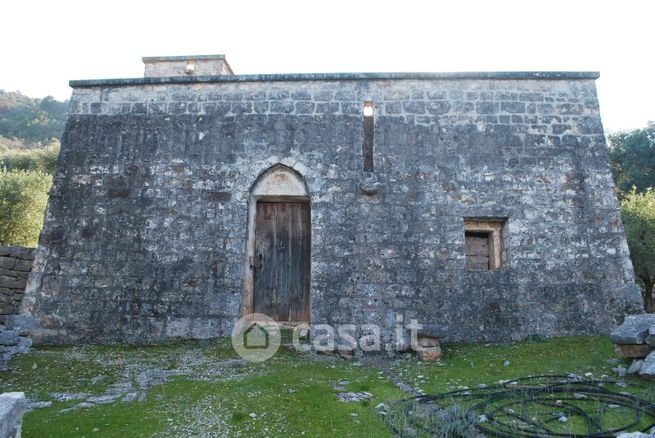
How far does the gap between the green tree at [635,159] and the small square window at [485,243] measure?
50.7 feet

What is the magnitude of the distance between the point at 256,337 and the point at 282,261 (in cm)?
172

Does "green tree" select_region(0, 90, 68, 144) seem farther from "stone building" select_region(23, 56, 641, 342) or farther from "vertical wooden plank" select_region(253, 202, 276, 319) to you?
"vertical wooden plank" select_region(253, 202, 276, 319)

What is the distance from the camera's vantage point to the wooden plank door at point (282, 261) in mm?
10086

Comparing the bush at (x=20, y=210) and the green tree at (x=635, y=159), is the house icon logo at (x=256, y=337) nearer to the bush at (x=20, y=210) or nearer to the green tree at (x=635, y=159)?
the bush at (x=20, y=210)

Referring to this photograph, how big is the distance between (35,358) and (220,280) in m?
3.26

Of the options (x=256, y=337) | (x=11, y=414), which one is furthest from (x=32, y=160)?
(x=11, y=414)

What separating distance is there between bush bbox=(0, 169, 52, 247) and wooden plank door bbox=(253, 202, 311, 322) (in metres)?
11.7

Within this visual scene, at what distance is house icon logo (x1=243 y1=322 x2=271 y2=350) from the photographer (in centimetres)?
896

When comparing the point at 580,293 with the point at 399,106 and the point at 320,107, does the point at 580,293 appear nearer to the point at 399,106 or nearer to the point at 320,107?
the point at 399,106

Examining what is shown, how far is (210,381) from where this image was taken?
272 inches

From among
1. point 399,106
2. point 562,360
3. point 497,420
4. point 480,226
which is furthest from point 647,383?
point 399,106

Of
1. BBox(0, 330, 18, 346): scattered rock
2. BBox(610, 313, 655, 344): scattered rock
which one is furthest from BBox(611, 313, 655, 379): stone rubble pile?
BBox(0, 330, 18, 346): scattered rock

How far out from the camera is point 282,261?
1023 cm

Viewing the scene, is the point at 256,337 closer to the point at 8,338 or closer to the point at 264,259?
the point at 264,259
